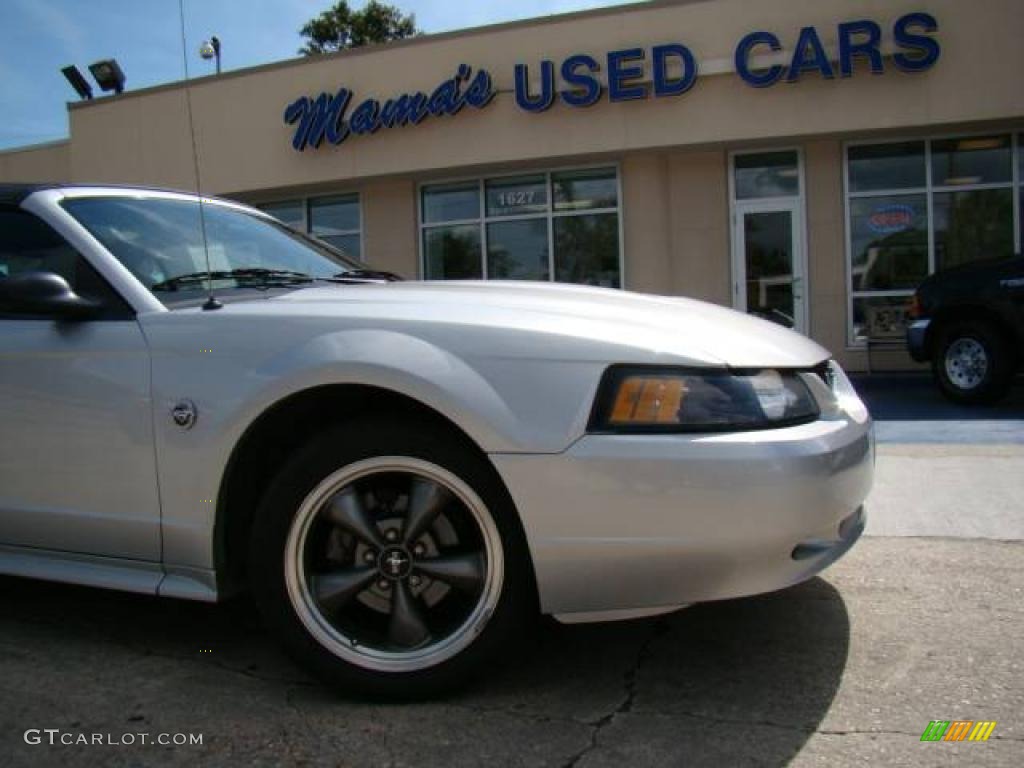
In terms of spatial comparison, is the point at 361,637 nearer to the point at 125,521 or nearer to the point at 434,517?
the point at 434,517

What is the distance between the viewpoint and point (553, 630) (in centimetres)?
311

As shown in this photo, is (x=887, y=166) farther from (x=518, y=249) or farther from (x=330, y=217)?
(x=330, y=217)

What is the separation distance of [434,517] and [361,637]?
0.42 metres

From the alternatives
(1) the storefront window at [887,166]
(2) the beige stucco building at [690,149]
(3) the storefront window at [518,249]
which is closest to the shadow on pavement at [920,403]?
(2) the beige stucco building at [690,149]

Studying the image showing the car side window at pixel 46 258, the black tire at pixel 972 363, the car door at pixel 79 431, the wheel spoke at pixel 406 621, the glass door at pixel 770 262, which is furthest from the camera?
the glass door at pixel 770 262

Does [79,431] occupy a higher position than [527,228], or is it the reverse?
[527,228]

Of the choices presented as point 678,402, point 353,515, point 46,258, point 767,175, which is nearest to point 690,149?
point 767,175

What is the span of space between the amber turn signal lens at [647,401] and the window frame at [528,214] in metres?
10.6

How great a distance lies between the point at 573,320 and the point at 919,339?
294 inches

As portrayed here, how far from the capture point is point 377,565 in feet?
8.46

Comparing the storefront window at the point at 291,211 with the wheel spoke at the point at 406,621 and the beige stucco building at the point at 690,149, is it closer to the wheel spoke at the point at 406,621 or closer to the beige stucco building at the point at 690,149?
the beige stucco building at the point at 690,149

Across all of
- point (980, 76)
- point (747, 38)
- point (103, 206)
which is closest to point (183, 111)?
point (747, 38)

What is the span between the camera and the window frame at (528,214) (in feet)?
42.9

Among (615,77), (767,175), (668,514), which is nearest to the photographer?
(668,514)
